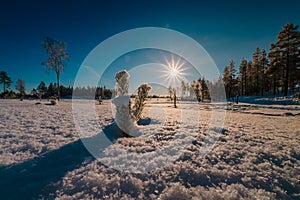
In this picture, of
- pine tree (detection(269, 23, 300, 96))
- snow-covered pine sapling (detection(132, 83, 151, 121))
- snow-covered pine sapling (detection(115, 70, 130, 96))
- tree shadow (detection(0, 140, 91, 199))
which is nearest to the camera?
tree shadow (detection(0, 140, 91, 199))

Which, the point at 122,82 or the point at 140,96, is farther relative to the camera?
the point at 140,96

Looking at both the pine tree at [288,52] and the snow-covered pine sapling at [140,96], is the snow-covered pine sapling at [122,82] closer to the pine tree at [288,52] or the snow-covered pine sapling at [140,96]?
the snow-covered pine sapling at [140,96]

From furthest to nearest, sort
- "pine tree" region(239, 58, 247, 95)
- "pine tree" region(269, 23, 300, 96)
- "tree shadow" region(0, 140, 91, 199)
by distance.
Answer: "pine tree" region(239, 58, 247, 95) → "pine tree" region(269, 23, 300, 96) → "tree shadow" region(0, 140, 91, 199)

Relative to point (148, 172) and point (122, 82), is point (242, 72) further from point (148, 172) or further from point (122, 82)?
point (148, 172)

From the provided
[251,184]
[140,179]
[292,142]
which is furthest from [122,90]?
[292,142]

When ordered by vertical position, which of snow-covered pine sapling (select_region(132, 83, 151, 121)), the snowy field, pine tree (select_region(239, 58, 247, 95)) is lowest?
the snowy field

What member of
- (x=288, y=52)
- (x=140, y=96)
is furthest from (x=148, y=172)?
(x=288, y=52)

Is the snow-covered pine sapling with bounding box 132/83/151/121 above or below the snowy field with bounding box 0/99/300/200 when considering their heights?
above

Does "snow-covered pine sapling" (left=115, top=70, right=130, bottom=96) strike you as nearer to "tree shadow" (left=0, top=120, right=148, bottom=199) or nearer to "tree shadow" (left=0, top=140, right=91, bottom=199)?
"tree shadow" (left=0, top=120, right=148, bottom=199)

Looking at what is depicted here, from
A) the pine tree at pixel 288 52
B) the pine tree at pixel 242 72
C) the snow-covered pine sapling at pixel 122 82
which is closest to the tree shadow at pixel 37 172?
the snow-covered pine sapling at pixel 122 82

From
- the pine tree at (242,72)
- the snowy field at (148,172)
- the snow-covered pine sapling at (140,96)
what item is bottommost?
the snowy field at (148,172)

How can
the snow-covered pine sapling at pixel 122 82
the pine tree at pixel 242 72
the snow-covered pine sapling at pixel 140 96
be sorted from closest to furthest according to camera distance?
the snow-covered pine sapling at pixel 122 82 < the snow-covered pine sapling at pixel 140 96 < the pine tree at pixel 242 72

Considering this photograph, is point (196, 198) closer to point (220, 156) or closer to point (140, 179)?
point (140, 179)

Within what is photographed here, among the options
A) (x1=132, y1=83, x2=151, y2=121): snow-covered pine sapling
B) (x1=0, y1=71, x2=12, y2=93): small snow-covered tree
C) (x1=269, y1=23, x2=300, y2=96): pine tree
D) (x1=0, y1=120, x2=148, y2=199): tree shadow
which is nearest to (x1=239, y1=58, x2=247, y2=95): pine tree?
(x1=269, y1=23, x2=300, y2=96): pine tree
